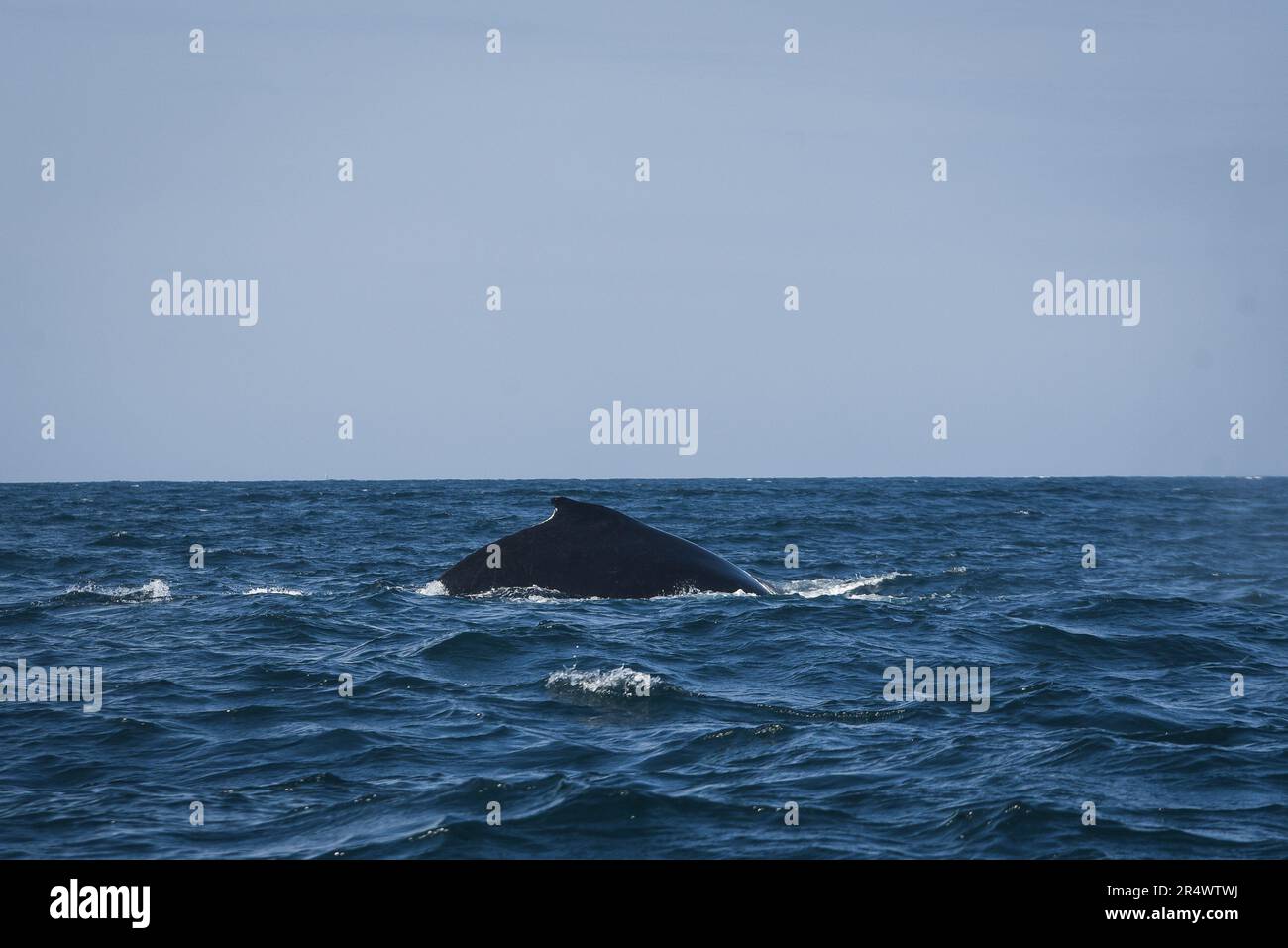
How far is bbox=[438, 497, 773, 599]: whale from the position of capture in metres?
19.4

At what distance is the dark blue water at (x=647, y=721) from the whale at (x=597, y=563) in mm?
451

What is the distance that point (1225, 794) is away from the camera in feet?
31.6

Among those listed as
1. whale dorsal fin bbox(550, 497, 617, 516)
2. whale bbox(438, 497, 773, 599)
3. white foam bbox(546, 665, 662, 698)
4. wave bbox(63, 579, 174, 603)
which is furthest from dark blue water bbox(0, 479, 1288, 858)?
whale dorsal fin bbox(550, 497, 617, 516)

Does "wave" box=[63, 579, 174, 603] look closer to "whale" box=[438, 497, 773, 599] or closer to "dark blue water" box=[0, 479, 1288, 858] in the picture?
"dark blue water" box=[0, 479, 1288, 858]

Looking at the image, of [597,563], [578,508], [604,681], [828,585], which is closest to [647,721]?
[604,681]

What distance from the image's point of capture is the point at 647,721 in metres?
12.1

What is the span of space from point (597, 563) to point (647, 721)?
7507mm

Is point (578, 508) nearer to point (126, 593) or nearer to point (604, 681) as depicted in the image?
point (604, 681)

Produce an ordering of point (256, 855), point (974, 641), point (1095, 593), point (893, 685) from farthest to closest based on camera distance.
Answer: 1. point (1095, 593)
2. point (974, 641)
3. point (893, 685)
4. point (256, 855)

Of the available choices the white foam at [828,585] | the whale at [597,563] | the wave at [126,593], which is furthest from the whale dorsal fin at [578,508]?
the wave at [126,593]

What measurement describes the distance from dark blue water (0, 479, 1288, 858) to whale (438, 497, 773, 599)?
45 centimetres

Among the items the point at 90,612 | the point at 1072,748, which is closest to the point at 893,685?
the point at 1072,748
